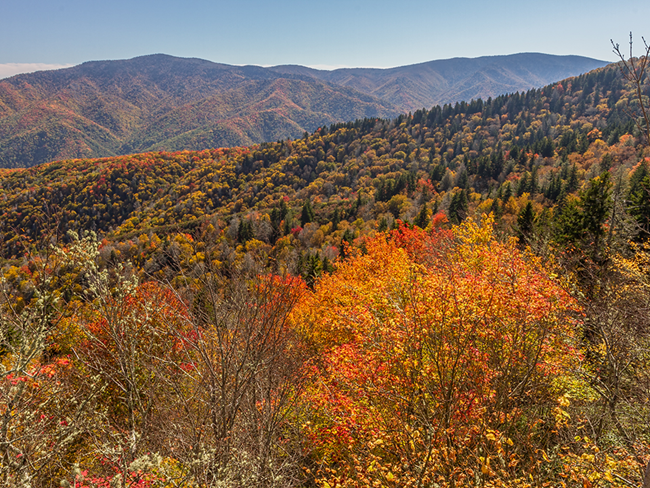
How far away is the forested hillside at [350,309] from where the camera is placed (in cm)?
656

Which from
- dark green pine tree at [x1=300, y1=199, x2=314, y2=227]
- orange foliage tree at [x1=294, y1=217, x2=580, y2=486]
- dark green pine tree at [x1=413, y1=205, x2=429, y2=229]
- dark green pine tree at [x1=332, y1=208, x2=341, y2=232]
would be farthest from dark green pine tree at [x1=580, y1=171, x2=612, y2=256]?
dark green pine tree at [x1=300, y1=199, x2=314, y2=227]

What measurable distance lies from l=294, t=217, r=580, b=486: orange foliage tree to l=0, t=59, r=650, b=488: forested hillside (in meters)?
0.14

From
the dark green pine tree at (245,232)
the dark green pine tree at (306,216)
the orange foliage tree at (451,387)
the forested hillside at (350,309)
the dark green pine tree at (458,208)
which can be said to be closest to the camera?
the forested hillside at (350,309)

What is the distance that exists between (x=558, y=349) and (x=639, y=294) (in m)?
8.48

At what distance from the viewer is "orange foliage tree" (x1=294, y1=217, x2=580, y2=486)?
7316 mm

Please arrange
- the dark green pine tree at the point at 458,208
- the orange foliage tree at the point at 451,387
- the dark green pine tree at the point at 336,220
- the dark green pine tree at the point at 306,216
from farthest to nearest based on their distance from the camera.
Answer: the dark green pine tree at the point at 306,216
the dark green pine tree at the point at 336,220
the dark green pine tree at the point at 458,208
the orange foliage tree at the point at 451,387

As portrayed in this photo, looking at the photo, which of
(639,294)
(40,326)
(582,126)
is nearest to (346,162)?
(582,126)

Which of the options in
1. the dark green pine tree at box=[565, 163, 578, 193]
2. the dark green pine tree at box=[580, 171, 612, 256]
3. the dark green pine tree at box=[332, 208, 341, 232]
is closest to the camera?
the dark green pine tree at box=[580, 171, 612, 256]

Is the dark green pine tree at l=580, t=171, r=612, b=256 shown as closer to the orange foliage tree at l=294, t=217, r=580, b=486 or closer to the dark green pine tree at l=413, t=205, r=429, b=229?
the orange foliage tree at l=294, t=217, r=580, b=486

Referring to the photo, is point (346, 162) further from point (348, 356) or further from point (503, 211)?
point (348, 356)

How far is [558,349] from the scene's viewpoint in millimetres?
11859

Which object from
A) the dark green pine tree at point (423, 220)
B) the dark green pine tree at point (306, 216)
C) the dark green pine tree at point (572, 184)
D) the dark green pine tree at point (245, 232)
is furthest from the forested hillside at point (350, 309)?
the dark green pine tree at point (423, 220)

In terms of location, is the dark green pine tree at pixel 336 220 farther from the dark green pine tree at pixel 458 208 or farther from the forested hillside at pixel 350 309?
the dark green pine tree at pixel 458 208

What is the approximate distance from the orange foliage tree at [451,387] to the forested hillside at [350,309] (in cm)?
14
